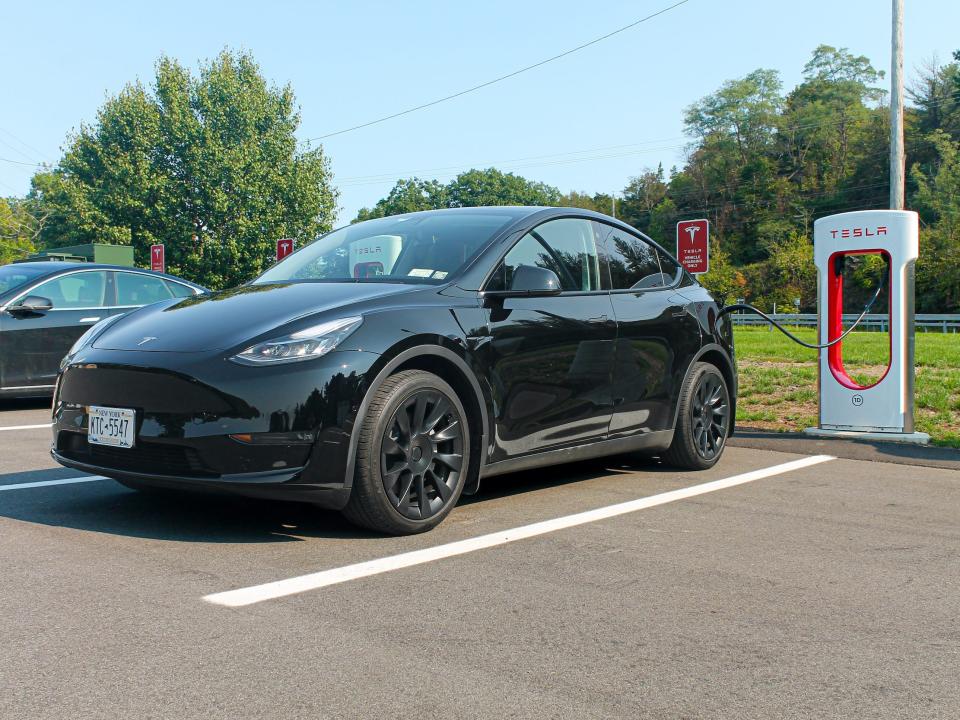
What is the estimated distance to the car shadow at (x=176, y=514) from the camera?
14.5 ft

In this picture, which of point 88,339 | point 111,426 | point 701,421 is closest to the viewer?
point 111,426

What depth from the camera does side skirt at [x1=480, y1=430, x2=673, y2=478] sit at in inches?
196

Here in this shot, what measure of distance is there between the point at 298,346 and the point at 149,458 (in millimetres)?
804

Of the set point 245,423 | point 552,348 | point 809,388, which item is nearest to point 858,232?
point 809,388

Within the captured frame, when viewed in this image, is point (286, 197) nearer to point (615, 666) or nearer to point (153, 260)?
point (153, 260)

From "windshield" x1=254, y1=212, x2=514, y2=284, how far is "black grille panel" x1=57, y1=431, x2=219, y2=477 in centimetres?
140

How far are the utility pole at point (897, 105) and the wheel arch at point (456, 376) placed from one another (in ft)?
59.0

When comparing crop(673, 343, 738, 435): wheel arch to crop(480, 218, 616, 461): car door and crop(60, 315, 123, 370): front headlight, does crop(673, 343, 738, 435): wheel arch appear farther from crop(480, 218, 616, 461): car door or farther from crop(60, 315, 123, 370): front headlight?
crop(60, 315, 123, 370): front headlight

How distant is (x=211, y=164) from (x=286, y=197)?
4.14 metres

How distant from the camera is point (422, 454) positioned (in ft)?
14.8

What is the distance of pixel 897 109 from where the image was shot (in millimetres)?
20641

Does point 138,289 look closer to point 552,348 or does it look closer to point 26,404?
point 26,404

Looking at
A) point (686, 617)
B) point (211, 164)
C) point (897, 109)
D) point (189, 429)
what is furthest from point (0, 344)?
point (211, 164)

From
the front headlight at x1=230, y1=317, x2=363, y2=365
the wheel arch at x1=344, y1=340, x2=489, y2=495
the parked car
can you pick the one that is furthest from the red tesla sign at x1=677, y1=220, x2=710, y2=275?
the front headlight at x1=230, y1=317, x2=363, y2=365
